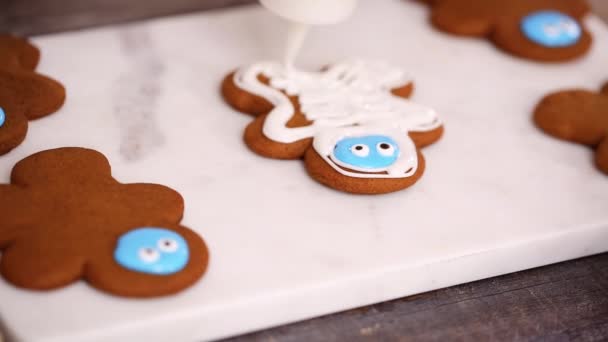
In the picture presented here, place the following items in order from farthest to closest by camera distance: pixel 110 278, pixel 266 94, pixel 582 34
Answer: pixel 582 34, pixel 266 94, pixel 110 278

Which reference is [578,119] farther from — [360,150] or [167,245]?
[167,245]

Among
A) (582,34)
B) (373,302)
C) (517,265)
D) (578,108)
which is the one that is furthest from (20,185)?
(582,34)

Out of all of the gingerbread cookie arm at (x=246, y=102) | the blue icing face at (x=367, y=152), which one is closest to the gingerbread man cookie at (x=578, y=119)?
the blue icing face at (x=367, y=152)

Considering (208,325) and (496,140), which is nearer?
(208,325)

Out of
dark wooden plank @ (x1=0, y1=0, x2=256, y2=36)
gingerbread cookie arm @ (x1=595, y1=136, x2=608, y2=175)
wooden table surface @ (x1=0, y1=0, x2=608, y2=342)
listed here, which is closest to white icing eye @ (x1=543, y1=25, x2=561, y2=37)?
gingerbread cookie arm @ (x1=595, y1=136, x2=608, y2=175)

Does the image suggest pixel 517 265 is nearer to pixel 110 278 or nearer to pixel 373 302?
pixel 373 302

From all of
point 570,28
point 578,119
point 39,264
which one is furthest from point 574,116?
point 39,264

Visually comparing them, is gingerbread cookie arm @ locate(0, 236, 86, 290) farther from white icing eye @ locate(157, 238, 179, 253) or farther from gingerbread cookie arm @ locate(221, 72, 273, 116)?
gingerbread cookie arm @ locate(221, 72, 273, 116)

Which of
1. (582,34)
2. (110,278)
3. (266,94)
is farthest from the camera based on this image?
(582,34)

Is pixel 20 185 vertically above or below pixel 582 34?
below
